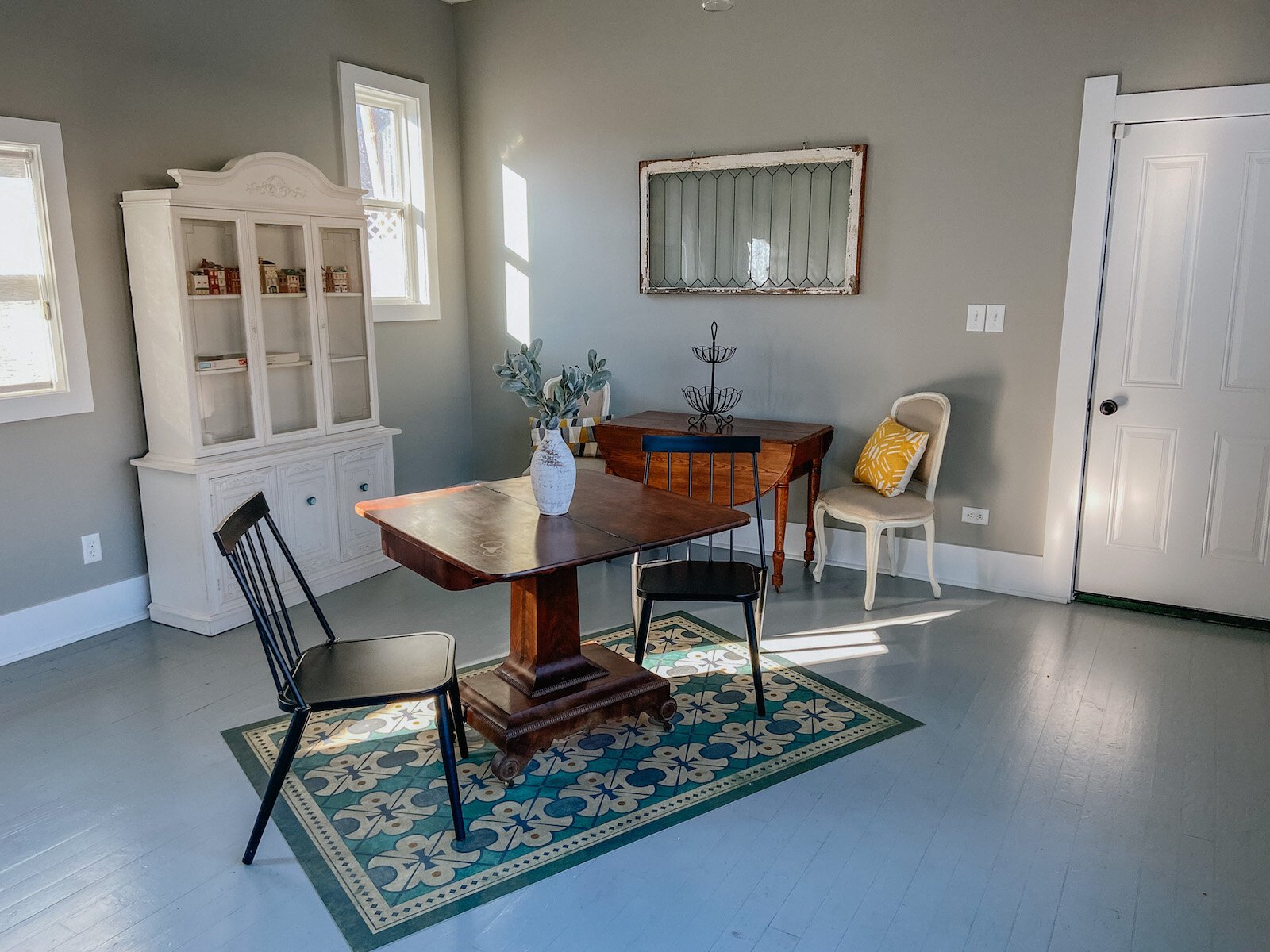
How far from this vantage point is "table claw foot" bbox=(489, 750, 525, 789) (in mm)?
2441

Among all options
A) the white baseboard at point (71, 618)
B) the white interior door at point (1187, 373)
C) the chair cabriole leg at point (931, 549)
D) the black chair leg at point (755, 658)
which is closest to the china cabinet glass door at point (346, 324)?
the white baseboard at point (71, 618)

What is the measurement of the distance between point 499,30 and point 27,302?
2713 mm

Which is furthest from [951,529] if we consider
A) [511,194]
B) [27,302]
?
[27,302]

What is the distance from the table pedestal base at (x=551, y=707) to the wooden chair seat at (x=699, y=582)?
0.24 m

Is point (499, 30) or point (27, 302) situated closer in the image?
point (27, 302)

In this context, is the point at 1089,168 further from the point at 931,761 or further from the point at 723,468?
the point at 931,761

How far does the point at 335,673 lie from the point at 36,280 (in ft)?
6.75

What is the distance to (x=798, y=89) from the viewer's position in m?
4.08

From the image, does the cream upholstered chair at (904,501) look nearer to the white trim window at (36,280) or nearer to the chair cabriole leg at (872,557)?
the chair cabriole leg at (872,557)

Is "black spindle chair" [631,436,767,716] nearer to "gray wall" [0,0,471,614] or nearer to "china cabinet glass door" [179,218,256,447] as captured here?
"china cabinet glass door" [179,218,256,447]

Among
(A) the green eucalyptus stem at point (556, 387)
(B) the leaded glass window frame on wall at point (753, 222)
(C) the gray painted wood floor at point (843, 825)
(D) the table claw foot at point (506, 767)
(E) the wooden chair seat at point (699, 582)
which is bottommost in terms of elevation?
(C) the gray painted wood floor at point (843, 825)

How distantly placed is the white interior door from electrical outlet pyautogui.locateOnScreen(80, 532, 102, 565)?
3.89 m

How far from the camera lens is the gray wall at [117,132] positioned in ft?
10.7

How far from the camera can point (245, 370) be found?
12.1ft
